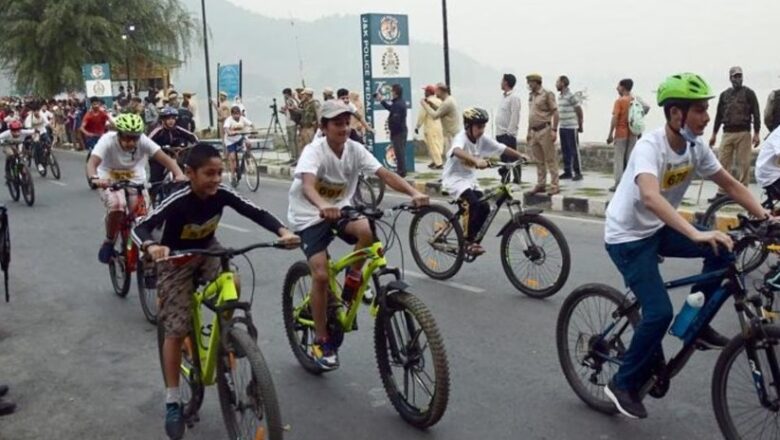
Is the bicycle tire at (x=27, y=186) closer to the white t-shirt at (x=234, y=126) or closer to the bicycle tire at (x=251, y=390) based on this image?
the white t-shirt at (x=234, y=126)

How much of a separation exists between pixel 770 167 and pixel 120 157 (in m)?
5.80

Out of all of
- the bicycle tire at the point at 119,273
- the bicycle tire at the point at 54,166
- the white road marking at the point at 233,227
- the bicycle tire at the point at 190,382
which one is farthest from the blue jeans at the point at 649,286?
the bicycle tire at the point at 54,166

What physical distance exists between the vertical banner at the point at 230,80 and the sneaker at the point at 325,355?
19647 millimetres

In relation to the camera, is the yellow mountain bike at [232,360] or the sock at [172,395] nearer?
the yellow mountain bike at [232,360]

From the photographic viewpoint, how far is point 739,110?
440 inches

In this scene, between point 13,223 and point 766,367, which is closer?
point 766,367

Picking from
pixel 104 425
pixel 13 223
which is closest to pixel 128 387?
pixel 104 425

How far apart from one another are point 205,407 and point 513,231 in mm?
3431

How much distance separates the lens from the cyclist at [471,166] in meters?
7.73

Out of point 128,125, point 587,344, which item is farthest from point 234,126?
point 587,344

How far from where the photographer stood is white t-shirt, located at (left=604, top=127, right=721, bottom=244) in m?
4.11

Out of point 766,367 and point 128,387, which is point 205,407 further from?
point 766,367

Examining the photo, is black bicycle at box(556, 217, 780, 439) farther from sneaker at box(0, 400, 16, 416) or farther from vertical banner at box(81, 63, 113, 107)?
vertical banner at box(81, 63, 113, 107)

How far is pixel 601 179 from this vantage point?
14383mm
